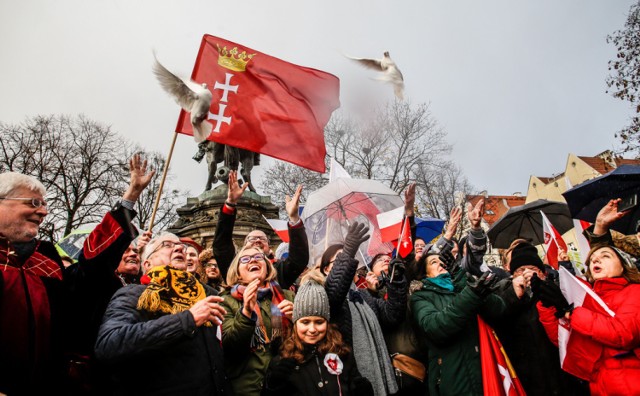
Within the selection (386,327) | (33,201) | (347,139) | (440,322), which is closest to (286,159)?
(386,327)

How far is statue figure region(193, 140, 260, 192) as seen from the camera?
34.8ft

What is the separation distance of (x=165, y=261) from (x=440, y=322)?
1.97m

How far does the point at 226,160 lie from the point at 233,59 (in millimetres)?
4147

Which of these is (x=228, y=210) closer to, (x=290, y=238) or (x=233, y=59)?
(x=290, y=238)

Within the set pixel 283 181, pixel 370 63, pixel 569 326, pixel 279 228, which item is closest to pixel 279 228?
pixel 279 228

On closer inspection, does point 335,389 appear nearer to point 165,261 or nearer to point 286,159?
point 165,261

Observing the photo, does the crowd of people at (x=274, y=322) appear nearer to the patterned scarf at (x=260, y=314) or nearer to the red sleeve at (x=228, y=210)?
the patterned scarf at (x=260, y=314)

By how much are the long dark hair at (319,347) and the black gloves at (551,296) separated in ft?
4.91

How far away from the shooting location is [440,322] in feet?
10.9

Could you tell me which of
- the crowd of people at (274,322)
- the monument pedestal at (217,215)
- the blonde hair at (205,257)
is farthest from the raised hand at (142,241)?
the monument pedestal at (217,215)

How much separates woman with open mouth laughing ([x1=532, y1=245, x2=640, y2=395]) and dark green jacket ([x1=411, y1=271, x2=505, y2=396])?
19.8 inches

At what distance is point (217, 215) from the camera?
9852 millimetres

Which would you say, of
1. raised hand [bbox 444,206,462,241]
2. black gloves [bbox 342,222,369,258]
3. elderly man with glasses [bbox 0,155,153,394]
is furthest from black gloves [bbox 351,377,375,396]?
raised hand [bbox 444,206,462,241]

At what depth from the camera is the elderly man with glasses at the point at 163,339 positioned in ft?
7.70
